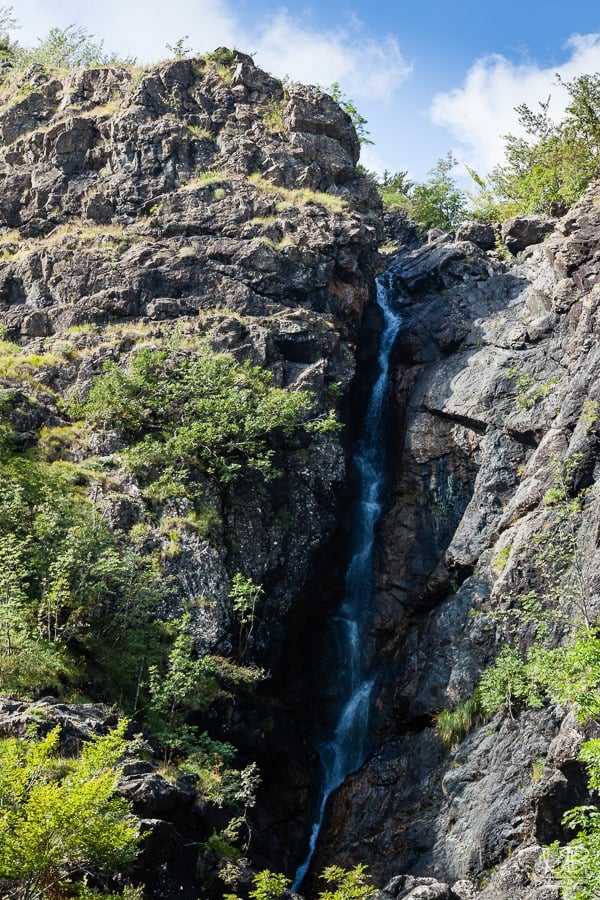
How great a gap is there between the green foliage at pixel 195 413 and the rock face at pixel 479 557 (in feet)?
20.6

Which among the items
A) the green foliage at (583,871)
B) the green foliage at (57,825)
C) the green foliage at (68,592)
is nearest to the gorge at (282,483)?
the green foliage at (68,592)

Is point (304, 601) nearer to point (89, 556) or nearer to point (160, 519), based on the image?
point (160, 519)

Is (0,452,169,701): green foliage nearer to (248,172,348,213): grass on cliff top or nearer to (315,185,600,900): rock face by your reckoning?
(315,185,600,900): rock face

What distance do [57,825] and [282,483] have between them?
53.7 ft

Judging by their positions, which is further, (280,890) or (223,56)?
(223,56)

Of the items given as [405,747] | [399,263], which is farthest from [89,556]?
[399,263]

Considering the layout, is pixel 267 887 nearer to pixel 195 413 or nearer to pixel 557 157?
pixel 195 413

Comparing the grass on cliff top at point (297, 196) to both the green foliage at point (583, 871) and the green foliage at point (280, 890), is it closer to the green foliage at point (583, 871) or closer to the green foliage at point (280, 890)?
the green foliage at point (280, 890)

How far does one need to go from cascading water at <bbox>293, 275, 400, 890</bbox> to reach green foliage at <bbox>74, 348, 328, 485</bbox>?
477 cm

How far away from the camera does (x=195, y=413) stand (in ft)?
85.0

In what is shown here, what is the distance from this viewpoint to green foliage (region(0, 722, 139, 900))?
411 inches

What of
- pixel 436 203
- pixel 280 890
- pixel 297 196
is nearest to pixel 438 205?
pixel 436 203

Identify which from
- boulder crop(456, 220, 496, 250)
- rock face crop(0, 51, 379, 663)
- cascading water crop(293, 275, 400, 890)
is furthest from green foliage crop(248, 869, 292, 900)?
boulder crop(456, 220, 496, 250)

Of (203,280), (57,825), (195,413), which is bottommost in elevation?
(57,825)
